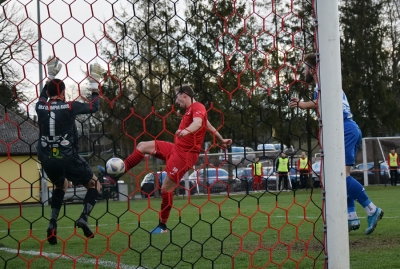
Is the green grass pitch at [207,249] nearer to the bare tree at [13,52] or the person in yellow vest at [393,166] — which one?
the bare tree at [13,52]

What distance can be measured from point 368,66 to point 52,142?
26601mm

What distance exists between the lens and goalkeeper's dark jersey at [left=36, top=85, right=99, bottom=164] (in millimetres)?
4473

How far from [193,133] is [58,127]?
46.5 inches

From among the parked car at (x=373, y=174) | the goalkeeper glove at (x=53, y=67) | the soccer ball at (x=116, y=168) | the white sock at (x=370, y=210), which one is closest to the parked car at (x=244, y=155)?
the soccer ball at (x=116, y=168)

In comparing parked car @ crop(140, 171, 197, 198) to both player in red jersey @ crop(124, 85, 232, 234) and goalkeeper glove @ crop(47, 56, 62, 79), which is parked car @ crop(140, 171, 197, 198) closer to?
player in red jersey @ crop(124, 85, 232, 234)

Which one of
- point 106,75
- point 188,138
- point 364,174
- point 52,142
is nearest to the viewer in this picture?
point 106,75

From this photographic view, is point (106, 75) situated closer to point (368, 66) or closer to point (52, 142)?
point (52, 142)

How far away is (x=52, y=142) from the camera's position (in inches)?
214

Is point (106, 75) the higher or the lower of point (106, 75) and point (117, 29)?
the lower

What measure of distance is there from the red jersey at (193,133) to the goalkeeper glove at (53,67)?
1362 millimetres

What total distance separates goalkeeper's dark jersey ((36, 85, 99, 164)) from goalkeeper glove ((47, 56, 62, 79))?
9.7 inches

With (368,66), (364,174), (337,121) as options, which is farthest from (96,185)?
(368,66)

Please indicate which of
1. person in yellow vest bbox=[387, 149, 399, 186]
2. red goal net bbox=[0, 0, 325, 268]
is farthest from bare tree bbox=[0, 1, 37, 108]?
person in yellow vest bbox=[387, 149, 399, 186]

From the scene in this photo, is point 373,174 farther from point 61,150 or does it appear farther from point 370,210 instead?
point 61,150
